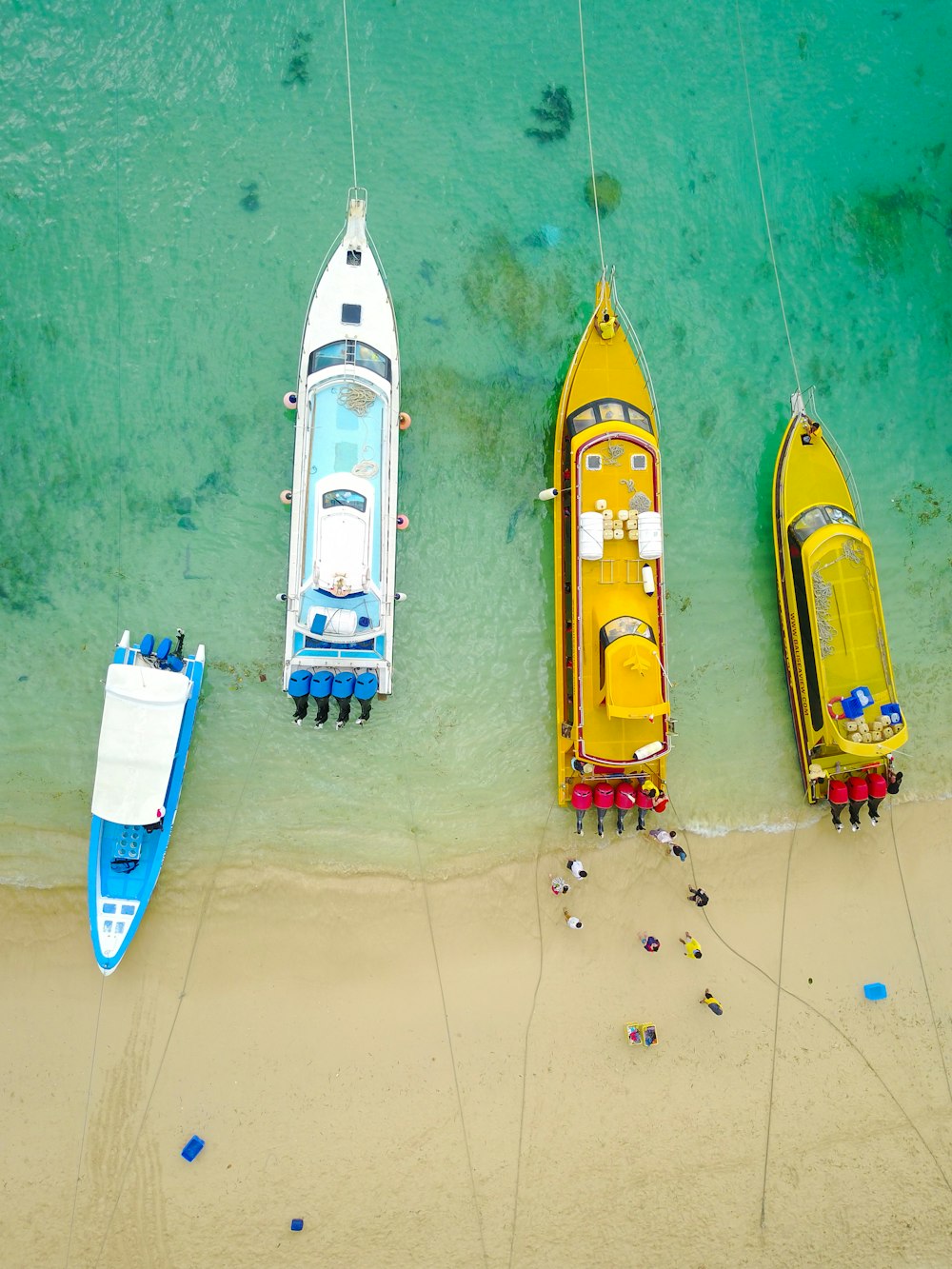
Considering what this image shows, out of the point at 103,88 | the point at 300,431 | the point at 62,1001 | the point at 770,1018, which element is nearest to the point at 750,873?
the point at 770,1018

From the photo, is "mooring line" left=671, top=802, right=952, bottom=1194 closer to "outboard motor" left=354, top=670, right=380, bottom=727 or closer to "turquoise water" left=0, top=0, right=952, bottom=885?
"turquoise water" left=0, top=0, right=952, bottom=885

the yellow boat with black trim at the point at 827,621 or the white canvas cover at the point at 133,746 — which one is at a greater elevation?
the yellow boat with black trim at the point at 827,621

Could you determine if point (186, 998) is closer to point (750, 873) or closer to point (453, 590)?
point (453, 590)

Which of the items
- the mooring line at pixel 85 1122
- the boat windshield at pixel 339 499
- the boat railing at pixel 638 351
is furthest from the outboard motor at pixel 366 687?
the boat railing at pixel 638 351

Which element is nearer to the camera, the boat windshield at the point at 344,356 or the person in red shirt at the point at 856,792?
the boat windshield at the point at 344,356

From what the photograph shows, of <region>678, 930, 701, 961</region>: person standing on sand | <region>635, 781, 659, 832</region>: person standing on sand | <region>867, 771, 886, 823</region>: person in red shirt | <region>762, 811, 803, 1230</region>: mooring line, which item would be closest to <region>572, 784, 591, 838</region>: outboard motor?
<region>635, 781, 659, 832</region>: person standing on sand

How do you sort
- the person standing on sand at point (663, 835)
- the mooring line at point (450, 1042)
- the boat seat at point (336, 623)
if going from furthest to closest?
the person standing on sand at point (663, 835) → the mooring line at point (450, 1042) → the boat seat at point (336, 623)

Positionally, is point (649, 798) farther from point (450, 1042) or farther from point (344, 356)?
point (344, 356)

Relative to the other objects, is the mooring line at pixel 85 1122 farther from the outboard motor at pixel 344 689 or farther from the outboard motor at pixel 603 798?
the outboard motor at pixel 603 798
